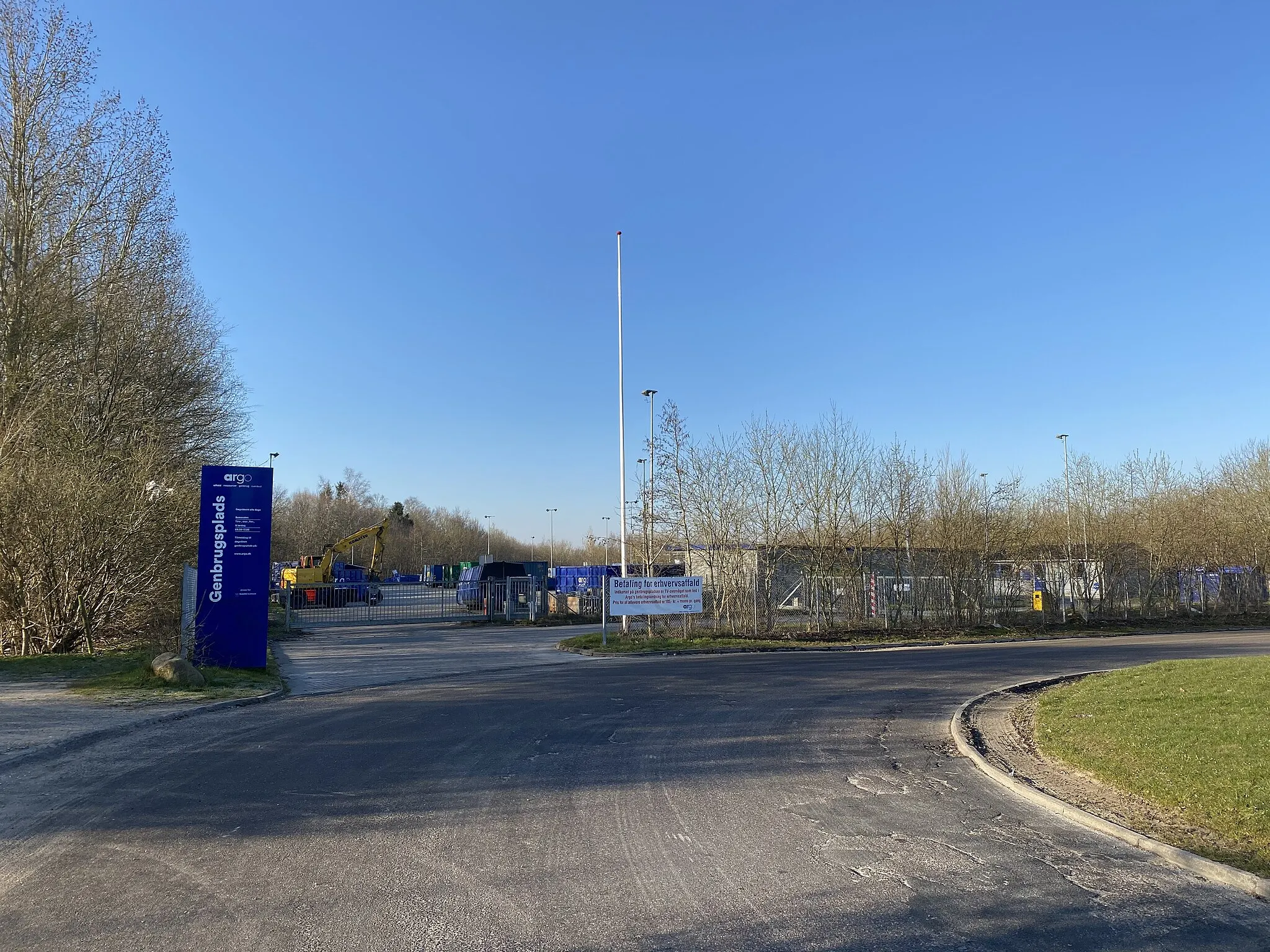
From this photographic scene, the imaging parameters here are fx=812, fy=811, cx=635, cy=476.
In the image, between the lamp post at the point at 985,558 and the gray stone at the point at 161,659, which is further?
the lamp post at the point at 985,558

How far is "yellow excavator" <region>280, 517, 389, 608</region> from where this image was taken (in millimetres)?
39688

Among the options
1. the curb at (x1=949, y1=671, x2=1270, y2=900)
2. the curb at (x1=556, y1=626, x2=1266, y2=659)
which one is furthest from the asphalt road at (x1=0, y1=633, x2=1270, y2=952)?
the curb at (x1=556, y1=626, x2=1266, y2=659)

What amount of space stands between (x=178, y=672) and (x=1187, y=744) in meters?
15.0

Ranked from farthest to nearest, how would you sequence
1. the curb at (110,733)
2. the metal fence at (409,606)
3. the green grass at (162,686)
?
the metal fence at (409,606) < the green grass at (162,686) < the curb at (110,733)

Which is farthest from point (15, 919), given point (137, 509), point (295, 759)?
point (137, 509)

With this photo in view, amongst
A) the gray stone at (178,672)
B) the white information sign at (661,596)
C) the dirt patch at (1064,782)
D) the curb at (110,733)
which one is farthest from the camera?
the white information sign at (661,596)

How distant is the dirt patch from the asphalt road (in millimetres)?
471

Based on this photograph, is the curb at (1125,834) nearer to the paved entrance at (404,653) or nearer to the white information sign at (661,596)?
the paved entrance at (404,653)

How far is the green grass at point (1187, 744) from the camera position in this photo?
21.4 feet

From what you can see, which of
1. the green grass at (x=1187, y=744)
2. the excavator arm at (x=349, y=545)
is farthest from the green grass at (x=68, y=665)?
the excavator arm at (x=349, y=545)

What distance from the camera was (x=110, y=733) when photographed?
414 inches

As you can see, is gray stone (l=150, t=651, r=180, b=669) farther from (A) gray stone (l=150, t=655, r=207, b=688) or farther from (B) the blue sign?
(B) the blue sign

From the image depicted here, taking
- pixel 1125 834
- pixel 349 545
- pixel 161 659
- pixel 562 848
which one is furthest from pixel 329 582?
pixel 1125 834

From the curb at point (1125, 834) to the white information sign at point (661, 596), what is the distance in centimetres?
1351
